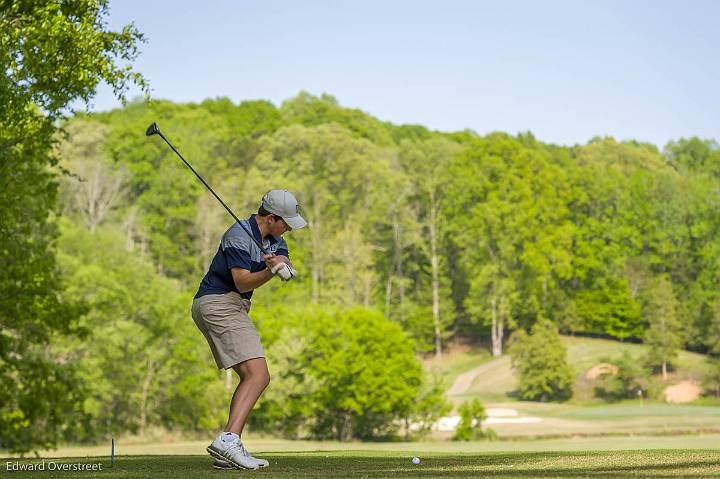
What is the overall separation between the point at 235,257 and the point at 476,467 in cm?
264

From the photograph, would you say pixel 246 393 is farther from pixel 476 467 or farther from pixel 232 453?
pixel 476 467

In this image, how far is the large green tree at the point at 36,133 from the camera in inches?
709

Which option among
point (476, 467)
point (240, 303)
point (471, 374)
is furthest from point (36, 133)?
point (471, 374)

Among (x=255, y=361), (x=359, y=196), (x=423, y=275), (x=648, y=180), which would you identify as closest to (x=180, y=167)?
(x=359, y=196)

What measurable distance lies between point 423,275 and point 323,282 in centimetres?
870

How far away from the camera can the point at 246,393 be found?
877cm

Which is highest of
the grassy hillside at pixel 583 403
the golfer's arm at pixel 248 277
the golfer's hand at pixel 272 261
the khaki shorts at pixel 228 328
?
the golfer's hand at pixel 272 261

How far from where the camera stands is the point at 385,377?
155 feet

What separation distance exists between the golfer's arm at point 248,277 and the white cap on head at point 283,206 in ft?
1.58

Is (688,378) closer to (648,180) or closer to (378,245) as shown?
(648,180)

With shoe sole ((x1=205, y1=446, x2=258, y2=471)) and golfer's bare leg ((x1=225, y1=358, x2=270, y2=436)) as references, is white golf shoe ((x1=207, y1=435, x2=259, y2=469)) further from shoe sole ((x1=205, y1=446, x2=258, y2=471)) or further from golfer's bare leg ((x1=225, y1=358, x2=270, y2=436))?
golfer's bare leg ((x1=225, y1=358, x2=270, y2=436))

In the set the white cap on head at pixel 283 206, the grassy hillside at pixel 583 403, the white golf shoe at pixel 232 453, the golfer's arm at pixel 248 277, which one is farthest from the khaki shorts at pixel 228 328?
the grassy hillside at pixel 583 403

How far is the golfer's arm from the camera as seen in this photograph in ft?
28.3

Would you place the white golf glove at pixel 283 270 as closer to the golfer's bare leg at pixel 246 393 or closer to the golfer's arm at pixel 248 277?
the golfer's arm at pixel 248 277
